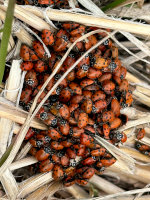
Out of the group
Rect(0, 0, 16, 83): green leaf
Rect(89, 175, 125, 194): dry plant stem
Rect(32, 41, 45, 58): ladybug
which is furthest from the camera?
Rect(89, 175, 125, 194): dry plant stem

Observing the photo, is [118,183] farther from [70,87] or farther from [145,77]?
[70,87]

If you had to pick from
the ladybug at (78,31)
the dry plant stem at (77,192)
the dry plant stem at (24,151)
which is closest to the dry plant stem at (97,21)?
the ladybug at (78,31)

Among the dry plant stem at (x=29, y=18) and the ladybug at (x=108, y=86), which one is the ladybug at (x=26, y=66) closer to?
the dry plant stem at (x=29, y=18)

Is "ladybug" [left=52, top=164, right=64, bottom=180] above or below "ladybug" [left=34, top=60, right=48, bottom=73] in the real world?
below

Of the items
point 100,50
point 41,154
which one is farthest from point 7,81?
point 100,50

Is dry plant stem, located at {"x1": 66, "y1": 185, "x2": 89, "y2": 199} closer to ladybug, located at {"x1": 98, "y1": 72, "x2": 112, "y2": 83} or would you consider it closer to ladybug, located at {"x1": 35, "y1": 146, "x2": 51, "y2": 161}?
ladybug, located at {"x1": 35, "y1": 146, "x2": 51, "y2": 161}

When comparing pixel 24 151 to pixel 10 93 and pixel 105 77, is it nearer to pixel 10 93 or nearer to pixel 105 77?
pixel 10 93

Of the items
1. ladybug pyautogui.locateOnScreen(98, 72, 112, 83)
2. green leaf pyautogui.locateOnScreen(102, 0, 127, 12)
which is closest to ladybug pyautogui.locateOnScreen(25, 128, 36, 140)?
ladybug pyautogui.locateOnScreen(98, 72, 112, 83)

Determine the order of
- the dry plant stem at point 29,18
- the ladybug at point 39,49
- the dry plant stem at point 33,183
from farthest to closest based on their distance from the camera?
the dry plant stem at point 33,183, the ladybug at point 39,49, the dry plant stem at point 29,18
